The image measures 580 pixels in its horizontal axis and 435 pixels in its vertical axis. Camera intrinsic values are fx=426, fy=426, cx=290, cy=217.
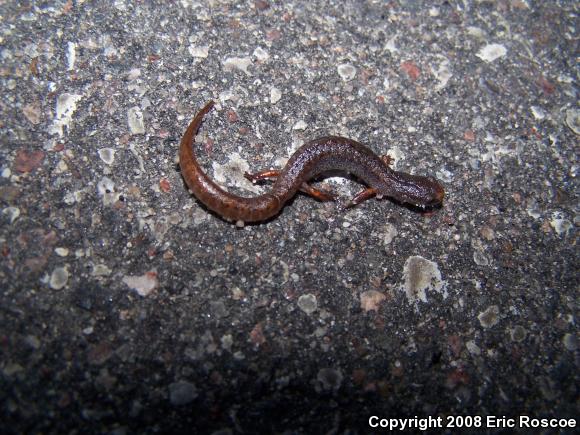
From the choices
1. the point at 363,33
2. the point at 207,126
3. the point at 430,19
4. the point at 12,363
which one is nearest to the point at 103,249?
the point at 12,363

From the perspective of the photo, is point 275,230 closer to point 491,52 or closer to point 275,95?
point 275,95

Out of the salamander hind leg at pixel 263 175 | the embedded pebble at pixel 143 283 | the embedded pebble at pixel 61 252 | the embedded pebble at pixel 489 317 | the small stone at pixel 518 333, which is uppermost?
the salamander hind leg at pixel 263 175

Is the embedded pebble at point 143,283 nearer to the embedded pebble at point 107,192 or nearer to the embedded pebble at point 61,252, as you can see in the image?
→ the embedded pebble at point 61,252

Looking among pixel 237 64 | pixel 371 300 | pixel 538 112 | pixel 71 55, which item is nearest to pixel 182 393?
pixel 371 300

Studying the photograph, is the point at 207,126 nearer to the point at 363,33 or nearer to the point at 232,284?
the point at 232,284

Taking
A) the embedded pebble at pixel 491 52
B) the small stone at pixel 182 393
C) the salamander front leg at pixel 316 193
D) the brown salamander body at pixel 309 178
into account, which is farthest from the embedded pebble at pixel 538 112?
the small stone at pixel 182 393

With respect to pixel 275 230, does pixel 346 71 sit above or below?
above
